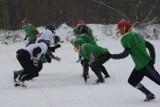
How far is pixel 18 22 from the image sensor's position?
32.3 m

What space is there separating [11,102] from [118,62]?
23.5ft

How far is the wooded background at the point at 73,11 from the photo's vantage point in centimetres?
3183

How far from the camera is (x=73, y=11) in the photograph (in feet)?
106

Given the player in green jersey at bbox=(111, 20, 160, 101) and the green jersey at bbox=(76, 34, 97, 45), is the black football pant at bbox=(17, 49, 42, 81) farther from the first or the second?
the player in green jersey at bbox=(111, 20, 160, 101)

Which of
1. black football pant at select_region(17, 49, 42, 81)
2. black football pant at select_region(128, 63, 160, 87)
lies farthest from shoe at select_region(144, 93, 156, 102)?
black football pant at select_region(17, 49, 42, 81)

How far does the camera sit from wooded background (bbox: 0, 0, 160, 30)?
104 feet

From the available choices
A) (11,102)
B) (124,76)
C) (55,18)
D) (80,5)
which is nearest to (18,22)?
(55,18)

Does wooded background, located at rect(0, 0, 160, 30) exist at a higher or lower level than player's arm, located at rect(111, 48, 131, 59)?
lower

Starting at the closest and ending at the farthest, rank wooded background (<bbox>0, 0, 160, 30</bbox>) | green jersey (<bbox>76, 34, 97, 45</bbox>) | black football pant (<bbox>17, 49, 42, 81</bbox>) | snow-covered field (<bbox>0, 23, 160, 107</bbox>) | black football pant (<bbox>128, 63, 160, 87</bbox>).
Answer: black football pant (<bbox>128, 63, 160, 87</bbox>)
snow-covered field (<bbox>0, 23, 160, 107</bbox>)
black football pant (<bbox>17, 49, 42, 81</bbox>)
green jersey (<bbox>76, 34, 97, 45</bbox>)
wooded background (<bbox>0, 0, 160, 30</bbox>)

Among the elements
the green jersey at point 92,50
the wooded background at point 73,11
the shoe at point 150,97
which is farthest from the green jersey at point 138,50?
the wooded background at point 73,11

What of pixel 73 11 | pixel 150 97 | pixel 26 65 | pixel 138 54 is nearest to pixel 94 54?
pixel 26 65

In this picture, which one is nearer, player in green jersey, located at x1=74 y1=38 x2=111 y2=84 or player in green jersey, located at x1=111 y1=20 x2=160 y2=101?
player in green jersey, located at x1=111 y1=20 x2=160 y2=101

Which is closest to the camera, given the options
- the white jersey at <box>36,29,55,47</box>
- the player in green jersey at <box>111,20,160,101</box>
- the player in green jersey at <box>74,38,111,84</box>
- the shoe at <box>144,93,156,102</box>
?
the player in green jersey at <box>111,20,160,101</box>

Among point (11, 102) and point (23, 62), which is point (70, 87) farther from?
point (11, 102)
